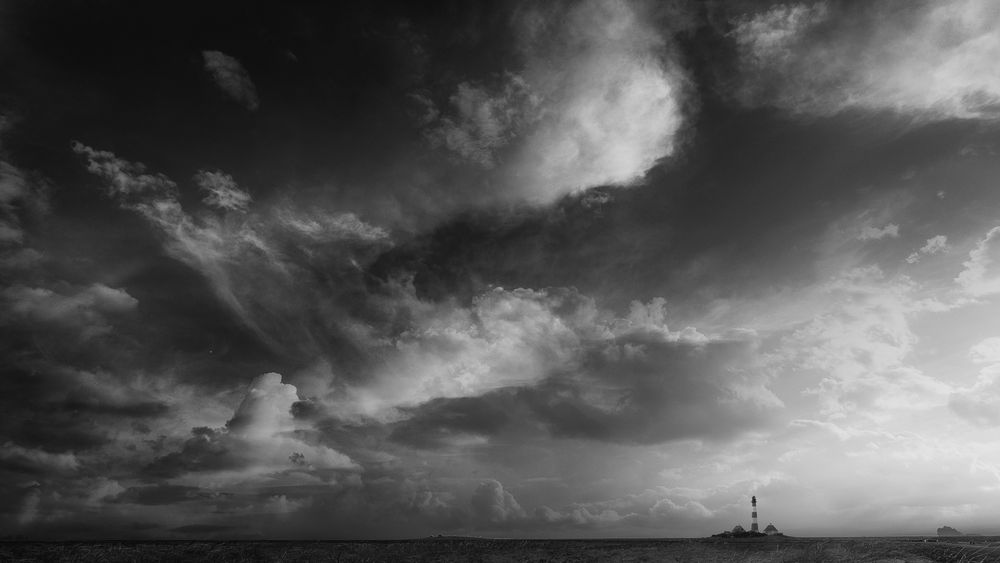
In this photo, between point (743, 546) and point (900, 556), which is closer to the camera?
point (900, 556)

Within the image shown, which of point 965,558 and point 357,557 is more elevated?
point 965,558

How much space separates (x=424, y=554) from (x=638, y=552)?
75.6 ft

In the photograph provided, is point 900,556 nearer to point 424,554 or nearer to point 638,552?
point 638,552

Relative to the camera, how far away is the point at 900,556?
43.8 metres

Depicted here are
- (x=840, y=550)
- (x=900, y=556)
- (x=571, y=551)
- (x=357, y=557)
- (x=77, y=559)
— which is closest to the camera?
(x=900, y=556)

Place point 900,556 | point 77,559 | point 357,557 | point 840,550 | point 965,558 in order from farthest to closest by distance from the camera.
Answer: point 357,557, point 77,559, point 840,550, point 900,556, point 965,558

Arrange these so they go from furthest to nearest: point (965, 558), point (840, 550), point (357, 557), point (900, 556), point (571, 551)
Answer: point (571, 551), point (357, 557), point (840, 550), point (900, 556), point (965, 558)

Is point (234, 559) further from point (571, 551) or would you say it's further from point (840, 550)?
point (840, 550)

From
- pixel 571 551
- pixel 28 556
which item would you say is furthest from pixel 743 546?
pixel 28 556

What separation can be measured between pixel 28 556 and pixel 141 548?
976 centimetres

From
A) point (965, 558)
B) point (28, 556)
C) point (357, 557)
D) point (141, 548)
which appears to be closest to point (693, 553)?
point (965, 558)

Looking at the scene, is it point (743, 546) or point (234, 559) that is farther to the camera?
point (743, 546)

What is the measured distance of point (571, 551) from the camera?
210 feet

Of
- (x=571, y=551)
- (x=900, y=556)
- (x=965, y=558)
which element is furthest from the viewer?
(x=571, y=551)
